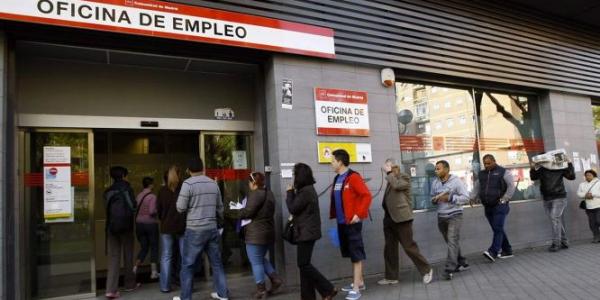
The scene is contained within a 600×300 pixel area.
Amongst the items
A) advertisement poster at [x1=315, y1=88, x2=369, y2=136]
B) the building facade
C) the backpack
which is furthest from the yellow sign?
the backpack

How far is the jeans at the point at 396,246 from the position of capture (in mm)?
5672

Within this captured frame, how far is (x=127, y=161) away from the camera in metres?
8.45

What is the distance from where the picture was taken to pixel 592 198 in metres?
8.62

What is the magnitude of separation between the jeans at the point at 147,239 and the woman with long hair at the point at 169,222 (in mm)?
859

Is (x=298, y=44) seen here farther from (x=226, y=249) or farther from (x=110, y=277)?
(x=110, y=277)

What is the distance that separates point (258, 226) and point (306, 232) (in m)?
0.81

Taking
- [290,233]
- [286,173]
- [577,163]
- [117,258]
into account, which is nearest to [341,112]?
[286,173]

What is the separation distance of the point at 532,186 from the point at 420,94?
328cm

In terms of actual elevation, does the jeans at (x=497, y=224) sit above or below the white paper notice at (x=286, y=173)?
below

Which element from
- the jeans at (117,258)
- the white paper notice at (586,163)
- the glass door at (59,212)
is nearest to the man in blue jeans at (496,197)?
the white paper notice at (586,163)

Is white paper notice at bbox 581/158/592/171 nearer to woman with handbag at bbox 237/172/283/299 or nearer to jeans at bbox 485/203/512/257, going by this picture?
jeans at bbox 485/203/512/257

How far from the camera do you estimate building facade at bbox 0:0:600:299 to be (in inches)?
215

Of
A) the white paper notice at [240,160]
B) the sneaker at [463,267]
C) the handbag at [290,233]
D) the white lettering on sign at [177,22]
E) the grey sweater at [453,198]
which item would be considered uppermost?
the white lettering on sign at [177,22]

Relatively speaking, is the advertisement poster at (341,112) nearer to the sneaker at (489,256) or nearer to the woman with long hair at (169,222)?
the woman with long hair at (169,222)
